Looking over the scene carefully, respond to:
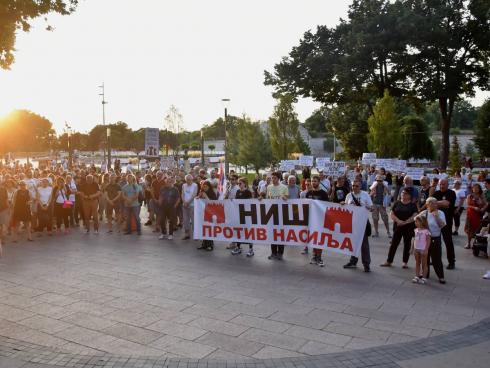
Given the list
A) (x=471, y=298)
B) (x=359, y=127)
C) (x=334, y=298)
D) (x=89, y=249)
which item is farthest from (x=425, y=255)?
(x=359, y=127)

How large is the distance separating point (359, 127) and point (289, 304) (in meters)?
40.8

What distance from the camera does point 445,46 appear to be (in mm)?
33312

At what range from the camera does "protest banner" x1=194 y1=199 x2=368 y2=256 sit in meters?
9.36

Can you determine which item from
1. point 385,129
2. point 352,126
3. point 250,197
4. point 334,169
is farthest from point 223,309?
point 352,126

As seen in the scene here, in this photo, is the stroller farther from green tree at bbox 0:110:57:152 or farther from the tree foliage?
green tree at bbox 0:110:57:152

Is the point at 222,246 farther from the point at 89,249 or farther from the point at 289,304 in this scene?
the point at 289,304

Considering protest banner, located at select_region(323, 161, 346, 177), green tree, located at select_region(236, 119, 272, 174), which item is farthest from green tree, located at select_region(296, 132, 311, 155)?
protest banner, located at select_region(323, 161, 346, 177)

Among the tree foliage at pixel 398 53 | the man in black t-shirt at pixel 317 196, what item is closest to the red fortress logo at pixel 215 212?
the man in black t-shirt at pixel 317 196

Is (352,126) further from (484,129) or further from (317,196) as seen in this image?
(317,196)

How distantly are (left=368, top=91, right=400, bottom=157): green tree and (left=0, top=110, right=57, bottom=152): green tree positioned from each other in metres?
74.8

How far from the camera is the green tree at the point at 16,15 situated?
49.8 ft

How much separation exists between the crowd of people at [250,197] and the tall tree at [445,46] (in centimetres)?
2058

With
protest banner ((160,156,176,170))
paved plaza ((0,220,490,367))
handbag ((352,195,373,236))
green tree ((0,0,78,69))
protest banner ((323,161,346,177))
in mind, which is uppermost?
green tree ((0,0,78,69))

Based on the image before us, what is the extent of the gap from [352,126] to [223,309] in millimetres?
41244
